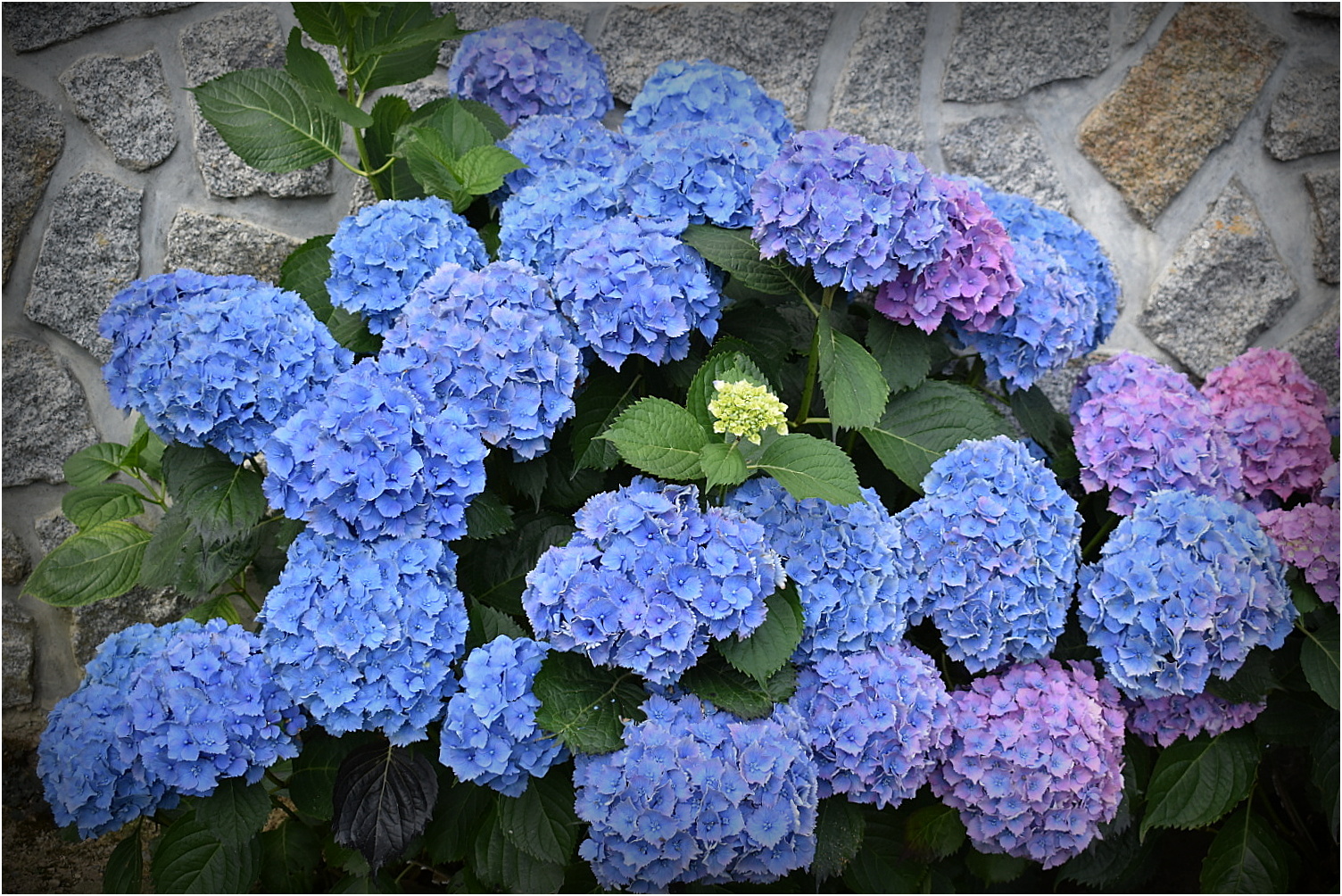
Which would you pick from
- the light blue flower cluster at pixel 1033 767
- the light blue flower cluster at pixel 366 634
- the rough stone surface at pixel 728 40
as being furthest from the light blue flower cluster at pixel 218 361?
the light blue flower cluster at pixel 1033 767

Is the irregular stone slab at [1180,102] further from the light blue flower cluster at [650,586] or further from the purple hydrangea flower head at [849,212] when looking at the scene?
the light blue flower cluster at [650,586]

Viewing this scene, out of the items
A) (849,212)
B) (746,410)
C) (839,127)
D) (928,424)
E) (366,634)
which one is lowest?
(366,634)

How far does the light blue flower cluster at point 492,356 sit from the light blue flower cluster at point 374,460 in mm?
37

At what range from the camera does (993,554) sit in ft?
5.99

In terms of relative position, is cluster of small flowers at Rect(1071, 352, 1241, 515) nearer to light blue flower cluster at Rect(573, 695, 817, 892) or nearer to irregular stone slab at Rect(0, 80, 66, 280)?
light blue flower cluster at Rect(573, 695, 817, 892)

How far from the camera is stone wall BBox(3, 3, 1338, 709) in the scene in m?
2.41

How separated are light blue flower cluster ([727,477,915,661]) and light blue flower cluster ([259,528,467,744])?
1.77 feet

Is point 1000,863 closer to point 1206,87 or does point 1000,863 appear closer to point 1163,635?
point 1163,635

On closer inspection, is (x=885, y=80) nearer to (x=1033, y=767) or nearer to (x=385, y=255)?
(x=385, y=255)

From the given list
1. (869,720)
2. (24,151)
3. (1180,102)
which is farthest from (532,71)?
(1180,102)

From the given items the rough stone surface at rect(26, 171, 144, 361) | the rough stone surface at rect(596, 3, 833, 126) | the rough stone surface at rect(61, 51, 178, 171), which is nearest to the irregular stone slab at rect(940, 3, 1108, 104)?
the rough stone surface at rect(596, 3, 833, 126)

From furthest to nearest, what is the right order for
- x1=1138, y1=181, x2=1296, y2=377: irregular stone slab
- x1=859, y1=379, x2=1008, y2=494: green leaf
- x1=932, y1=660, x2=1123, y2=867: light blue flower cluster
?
x1=1138, y1=181, x2=1296, y2=377: irregular stone slab
x1=859, y1=379, x2=1008, y2=494: green leaf
x1=932, y1=660, x2=1123, y2=867: light blue flower cluster

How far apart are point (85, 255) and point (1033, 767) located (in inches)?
95.3

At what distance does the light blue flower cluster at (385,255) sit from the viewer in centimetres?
184
